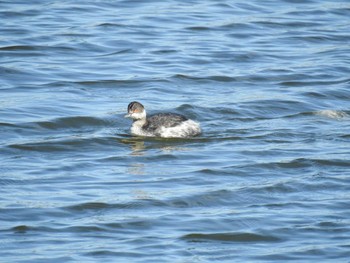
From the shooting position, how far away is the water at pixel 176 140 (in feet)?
31.8

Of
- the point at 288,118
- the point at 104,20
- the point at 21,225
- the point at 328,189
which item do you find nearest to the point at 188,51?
the point at 104,20

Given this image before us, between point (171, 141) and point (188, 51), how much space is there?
5.67m

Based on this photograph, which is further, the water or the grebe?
the grebe

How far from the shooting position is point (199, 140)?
1348 centimetres

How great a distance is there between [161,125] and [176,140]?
0.88 ft

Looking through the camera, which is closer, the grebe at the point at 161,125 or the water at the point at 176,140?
the water at the point at 176,140

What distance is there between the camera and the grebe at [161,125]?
44.1 ft

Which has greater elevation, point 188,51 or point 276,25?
point 276,25

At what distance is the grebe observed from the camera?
13.5 meters

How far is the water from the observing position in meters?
9.69

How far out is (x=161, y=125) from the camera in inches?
536

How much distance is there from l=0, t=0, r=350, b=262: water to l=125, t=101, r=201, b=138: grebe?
13cm

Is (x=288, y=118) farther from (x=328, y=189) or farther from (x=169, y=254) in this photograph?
(x=169, y=254)

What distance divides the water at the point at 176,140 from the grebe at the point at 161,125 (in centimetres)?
13
